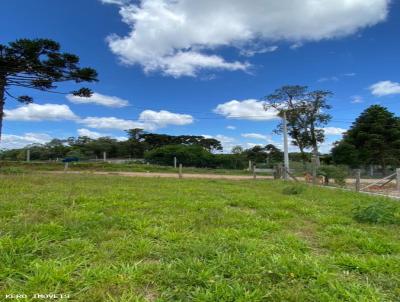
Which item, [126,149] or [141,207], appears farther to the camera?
[126,149]

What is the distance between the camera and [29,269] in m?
Answer: 2.77

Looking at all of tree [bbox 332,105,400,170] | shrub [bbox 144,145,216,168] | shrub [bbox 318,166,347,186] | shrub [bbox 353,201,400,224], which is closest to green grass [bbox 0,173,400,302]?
shrub [bbox 353,201,400,224]

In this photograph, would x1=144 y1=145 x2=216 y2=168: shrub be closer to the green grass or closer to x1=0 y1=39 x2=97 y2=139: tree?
x1=0 y1=39 x2=97 y2=139: tree

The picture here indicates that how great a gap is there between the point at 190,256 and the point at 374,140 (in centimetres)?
2647

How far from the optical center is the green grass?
2523 millimetres

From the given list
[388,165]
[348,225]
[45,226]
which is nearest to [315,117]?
[388,165]

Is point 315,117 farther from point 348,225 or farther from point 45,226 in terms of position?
point 45,226

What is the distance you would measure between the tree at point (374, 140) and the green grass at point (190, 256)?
23.7 meters

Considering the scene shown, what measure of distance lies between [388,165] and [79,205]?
27.5 meters

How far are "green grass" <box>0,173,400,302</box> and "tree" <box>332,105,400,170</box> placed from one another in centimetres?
2375

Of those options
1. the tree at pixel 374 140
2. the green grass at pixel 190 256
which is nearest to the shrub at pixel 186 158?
the tree at pixel 374 140

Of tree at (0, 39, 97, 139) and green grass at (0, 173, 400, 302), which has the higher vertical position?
tree at (0, 39, 97, 139)

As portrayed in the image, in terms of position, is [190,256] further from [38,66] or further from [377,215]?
[38,66]

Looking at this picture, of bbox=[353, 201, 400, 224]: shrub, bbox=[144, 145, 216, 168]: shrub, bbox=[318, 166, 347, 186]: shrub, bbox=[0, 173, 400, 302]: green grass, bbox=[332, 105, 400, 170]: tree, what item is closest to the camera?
bbox=[0, 173, 400, 302]: green grass
